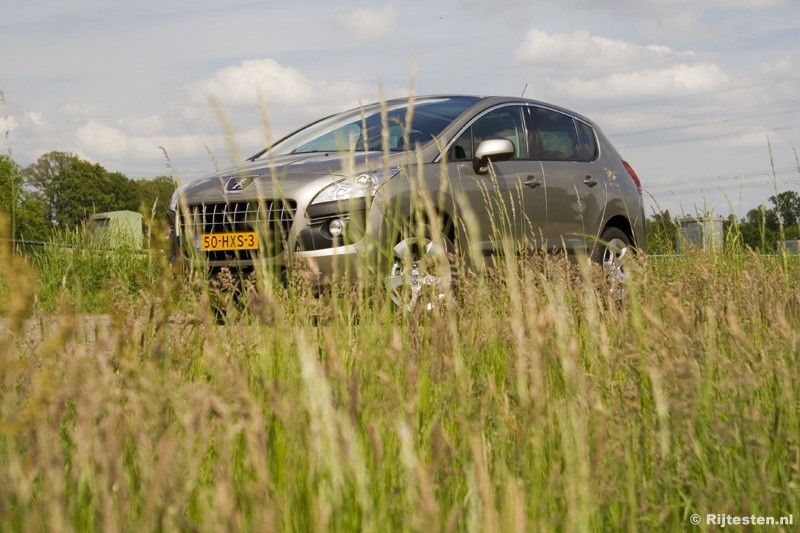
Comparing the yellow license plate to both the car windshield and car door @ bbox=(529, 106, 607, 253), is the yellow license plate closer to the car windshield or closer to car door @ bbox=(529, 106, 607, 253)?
the car windshield

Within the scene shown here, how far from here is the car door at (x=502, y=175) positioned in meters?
7.02

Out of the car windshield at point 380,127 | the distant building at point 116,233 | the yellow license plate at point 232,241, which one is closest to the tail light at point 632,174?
the car windshield at point 380,127

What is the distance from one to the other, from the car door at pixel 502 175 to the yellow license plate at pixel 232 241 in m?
1.58

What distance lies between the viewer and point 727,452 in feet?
6.44

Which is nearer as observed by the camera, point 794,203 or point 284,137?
point 794,203

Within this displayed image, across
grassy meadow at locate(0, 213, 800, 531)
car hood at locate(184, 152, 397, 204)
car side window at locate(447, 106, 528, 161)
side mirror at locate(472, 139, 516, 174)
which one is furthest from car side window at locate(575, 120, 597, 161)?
grassy meadow at locate(0, 213, 800, 531)

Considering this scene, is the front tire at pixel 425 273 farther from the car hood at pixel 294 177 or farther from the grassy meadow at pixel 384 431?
the car hood at pixel 294 177

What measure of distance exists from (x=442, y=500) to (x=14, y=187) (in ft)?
8.72

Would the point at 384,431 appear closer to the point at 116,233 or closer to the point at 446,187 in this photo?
the point at 446,187

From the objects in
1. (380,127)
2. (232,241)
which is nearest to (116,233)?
(380,127)

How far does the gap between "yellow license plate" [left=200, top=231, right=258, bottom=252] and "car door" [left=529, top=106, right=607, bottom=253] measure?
2653 millimetres

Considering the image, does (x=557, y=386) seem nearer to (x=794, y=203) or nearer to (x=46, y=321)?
(x=46, y=321)

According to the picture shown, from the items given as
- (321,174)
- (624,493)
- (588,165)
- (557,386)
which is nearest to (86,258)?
(321,174)

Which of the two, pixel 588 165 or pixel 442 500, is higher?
pixel 588 165
